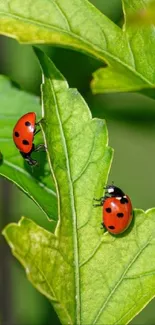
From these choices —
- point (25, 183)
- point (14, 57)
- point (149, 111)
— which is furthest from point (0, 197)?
point (25, 183)

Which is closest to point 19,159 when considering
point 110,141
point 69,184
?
point 69,184

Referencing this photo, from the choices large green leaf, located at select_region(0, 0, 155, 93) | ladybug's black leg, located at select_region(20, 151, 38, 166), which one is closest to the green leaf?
ladybug's black leg, located at select_region(20, 151, 38, 166)

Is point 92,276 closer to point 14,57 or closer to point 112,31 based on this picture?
point 112,31

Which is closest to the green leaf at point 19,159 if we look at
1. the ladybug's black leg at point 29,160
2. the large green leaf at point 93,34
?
the ladybug's black leg at point 29,160

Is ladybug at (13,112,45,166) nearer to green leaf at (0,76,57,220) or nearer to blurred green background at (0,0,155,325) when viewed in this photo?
green leaf at (0,76,57,220)

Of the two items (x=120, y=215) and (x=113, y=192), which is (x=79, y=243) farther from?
(x=113, y=192)

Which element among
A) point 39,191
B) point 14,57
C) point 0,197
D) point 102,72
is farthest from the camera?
point 0,197
